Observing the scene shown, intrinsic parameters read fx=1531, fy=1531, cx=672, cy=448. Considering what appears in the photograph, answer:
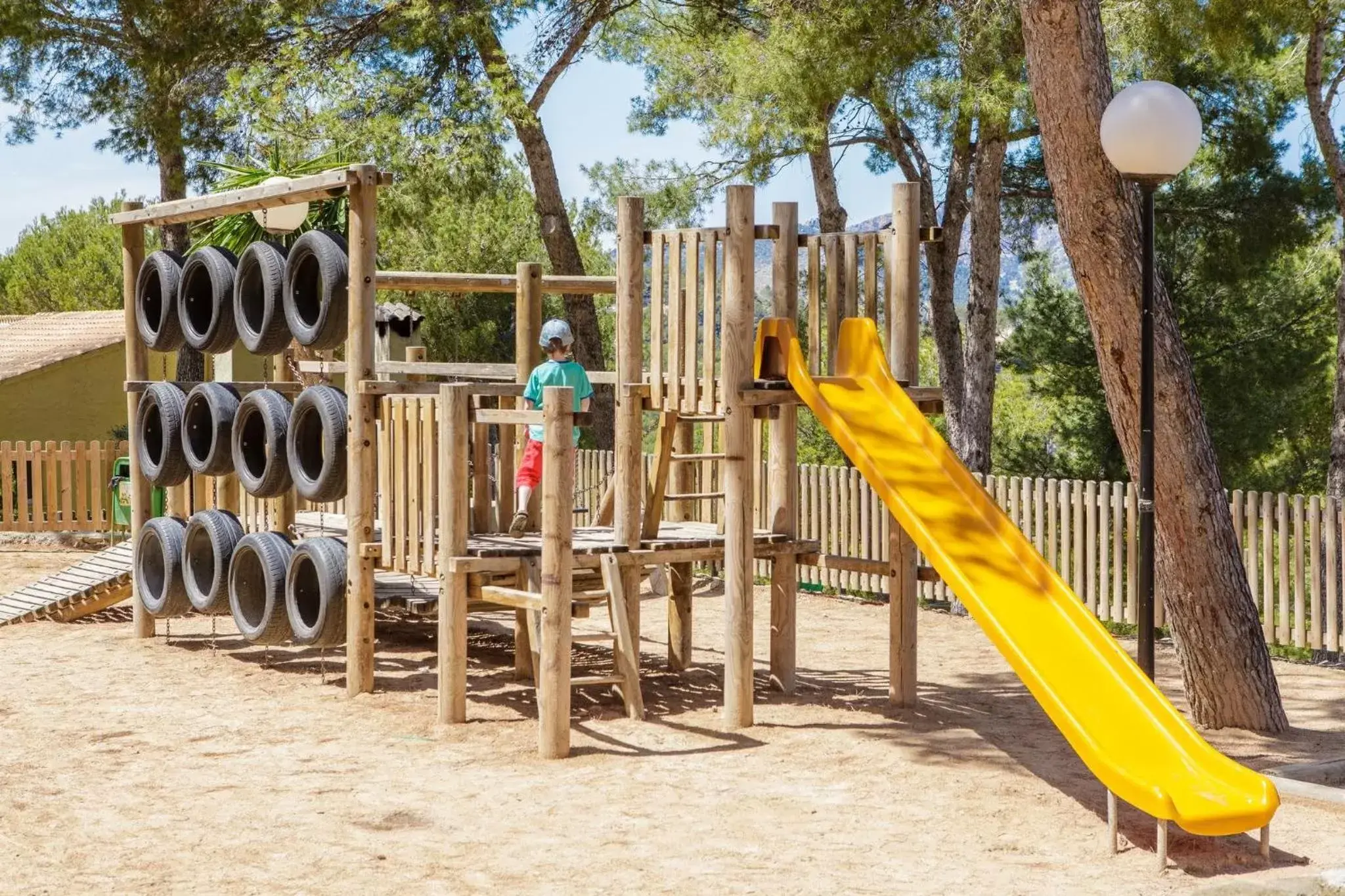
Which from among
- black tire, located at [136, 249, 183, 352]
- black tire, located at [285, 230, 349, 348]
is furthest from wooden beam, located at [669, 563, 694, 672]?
black tire, located at [136, 249, 183, 352]

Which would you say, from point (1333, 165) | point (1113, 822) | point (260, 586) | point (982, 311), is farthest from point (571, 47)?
point (1113, 822)

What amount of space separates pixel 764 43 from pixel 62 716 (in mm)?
10351

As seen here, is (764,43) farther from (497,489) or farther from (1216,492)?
(1216,492)

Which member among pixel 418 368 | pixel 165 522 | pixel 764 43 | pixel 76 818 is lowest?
pixel 76 818

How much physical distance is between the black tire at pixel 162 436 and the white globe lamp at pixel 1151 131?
663 cm

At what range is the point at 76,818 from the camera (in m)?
6.46

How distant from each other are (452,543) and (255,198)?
3.13 m

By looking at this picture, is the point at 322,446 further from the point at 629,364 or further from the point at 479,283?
the point at 629,364

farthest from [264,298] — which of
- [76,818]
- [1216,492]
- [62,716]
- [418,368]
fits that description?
[1216,492]

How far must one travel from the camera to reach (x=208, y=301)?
10852 mm

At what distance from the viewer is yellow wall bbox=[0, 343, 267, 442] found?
23.0 metres

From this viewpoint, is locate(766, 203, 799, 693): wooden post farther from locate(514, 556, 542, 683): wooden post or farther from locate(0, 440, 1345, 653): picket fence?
locate(514, 556, 542, 683): wooden post

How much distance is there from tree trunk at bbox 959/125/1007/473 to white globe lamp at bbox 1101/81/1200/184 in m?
8.73

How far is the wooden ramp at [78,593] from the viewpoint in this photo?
12.2 meters
